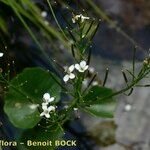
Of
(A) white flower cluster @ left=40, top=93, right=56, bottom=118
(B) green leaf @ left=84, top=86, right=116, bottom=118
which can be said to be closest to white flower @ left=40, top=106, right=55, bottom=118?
(A) white flower cluster @ left=40, top=93, right=56, bottom=118

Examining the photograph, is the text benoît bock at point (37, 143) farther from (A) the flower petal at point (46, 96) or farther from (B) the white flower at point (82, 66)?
(B) the white flower at point (82, 66)

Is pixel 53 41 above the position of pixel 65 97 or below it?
above

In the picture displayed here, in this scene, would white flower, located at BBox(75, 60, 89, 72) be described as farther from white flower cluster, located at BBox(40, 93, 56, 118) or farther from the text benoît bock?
the text benoît bock

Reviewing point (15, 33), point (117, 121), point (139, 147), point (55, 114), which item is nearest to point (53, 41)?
point (15, 33)

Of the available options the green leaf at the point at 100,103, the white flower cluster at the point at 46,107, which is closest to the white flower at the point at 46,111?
the white flower cluster at the point at 46,107

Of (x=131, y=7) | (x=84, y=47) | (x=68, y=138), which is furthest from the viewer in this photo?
(x=131, y=7)

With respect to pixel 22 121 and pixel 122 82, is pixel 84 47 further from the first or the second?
pixel 122 82
